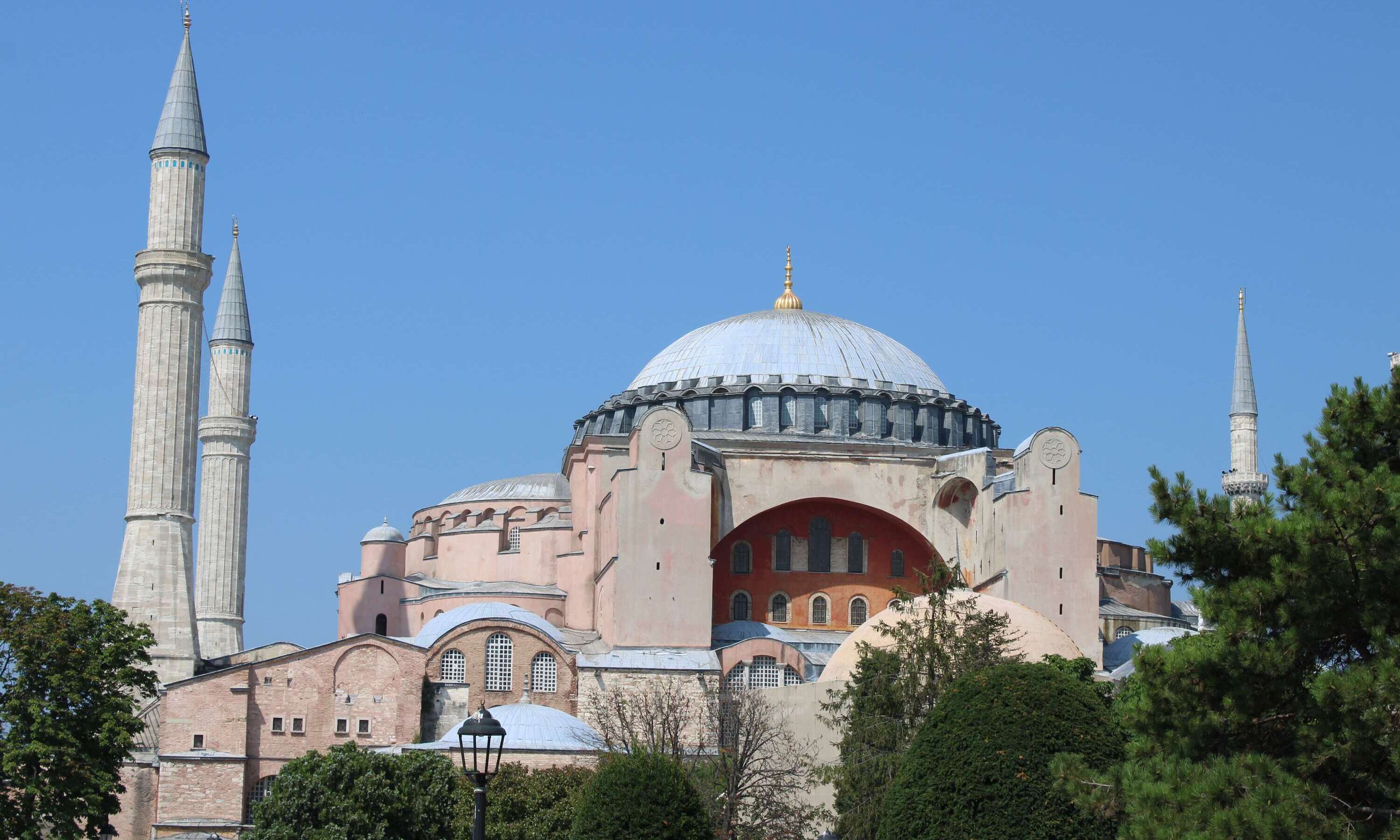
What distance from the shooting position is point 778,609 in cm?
3341

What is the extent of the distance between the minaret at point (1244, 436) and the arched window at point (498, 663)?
20.5m

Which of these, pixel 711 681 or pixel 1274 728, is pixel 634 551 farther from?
pixel 1274 728

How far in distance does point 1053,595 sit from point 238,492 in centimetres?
1786

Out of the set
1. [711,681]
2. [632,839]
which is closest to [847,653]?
[711,681]

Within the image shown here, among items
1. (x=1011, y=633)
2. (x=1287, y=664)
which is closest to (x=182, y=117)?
(x=1011, y=633)

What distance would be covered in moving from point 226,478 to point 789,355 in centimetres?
1214

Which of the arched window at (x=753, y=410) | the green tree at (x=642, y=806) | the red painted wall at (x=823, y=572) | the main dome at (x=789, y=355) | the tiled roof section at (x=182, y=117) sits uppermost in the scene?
the tiled roof section at (x=182, y=117)

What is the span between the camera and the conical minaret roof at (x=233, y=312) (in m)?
41.3

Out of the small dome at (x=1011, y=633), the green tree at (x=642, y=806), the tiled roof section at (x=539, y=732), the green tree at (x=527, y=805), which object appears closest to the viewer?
the green tree at (x=642, y=806)

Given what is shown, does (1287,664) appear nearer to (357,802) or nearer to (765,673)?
(357,802)

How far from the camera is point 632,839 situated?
17938 millimetres

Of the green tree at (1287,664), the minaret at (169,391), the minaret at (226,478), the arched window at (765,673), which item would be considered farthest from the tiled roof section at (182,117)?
the green tree at (1287,664)

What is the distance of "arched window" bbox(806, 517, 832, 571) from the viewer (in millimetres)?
33625

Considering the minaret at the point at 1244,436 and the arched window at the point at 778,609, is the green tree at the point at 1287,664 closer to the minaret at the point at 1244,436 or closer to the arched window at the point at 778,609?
the arched window at the point at 778,609
